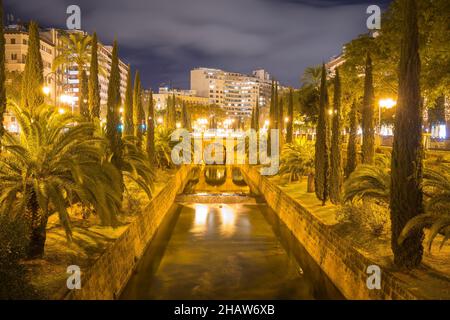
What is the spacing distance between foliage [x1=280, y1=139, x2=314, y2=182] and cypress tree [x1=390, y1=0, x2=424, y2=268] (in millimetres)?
12035

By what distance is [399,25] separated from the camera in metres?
18.4

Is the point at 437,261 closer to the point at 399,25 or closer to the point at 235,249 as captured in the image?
the point at 235,249

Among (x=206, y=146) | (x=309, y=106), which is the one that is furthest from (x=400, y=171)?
(x=206, y=146)

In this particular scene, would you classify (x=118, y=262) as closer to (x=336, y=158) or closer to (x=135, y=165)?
(x=135, y=165)

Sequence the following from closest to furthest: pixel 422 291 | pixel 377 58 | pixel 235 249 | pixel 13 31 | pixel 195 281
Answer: pixel 422 291 → pixel 195 281 → pixel 235 249 → pixel 377 58 → pixel 13 31

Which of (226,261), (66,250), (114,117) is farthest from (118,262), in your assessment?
Result: (114,117)

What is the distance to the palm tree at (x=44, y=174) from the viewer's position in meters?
8.02

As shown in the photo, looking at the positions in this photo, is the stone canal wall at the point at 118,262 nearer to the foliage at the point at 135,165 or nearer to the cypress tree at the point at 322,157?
the foliage at the point at 135,165

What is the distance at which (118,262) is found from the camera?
32.8 ft

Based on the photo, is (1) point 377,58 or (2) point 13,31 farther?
(2) point 13,31

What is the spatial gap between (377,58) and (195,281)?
15313mm

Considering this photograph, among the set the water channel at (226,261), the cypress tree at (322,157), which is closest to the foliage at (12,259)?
the water channel at (226,261)

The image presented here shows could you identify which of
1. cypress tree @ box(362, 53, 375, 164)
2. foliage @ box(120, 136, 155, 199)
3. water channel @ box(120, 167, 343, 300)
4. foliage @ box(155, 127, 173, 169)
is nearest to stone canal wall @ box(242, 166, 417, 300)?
water channel @ box(120, 167, 343, 300)

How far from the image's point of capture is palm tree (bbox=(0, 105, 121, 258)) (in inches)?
316
